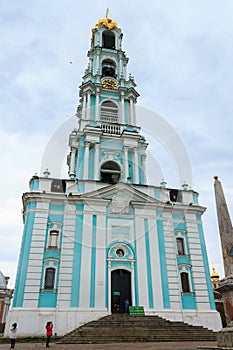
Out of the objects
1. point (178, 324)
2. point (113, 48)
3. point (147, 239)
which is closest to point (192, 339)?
point (178, 324)

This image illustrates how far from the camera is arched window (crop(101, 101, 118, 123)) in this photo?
1173 inches

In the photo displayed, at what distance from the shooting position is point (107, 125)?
93.6 ft

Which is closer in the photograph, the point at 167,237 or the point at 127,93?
the point at 167,237

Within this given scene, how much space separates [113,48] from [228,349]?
35.5 meters

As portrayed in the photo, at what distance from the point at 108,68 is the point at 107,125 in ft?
30.5

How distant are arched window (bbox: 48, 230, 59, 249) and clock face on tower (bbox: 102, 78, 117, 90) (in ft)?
57.7

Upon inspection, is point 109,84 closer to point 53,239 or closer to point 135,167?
point 135,167

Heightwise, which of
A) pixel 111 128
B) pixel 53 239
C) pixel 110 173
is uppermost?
pixel 111 128

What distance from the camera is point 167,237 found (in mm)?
22562

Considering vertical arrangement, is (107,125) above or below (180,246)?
above

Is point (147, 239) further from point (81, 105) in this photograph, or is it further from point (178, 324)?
point (81, 105)

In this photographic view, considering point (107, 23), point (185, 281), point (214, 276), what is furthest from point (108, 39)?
point (214, 276)

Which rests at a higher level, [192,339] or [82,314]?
[82,314]

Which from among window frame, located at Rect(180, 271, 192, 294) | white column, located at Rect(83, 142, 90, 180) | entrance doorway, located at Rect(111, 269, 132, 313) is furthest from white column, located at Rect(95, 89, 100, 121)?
window frame, located at Rect(180, 271, 192, 294)
